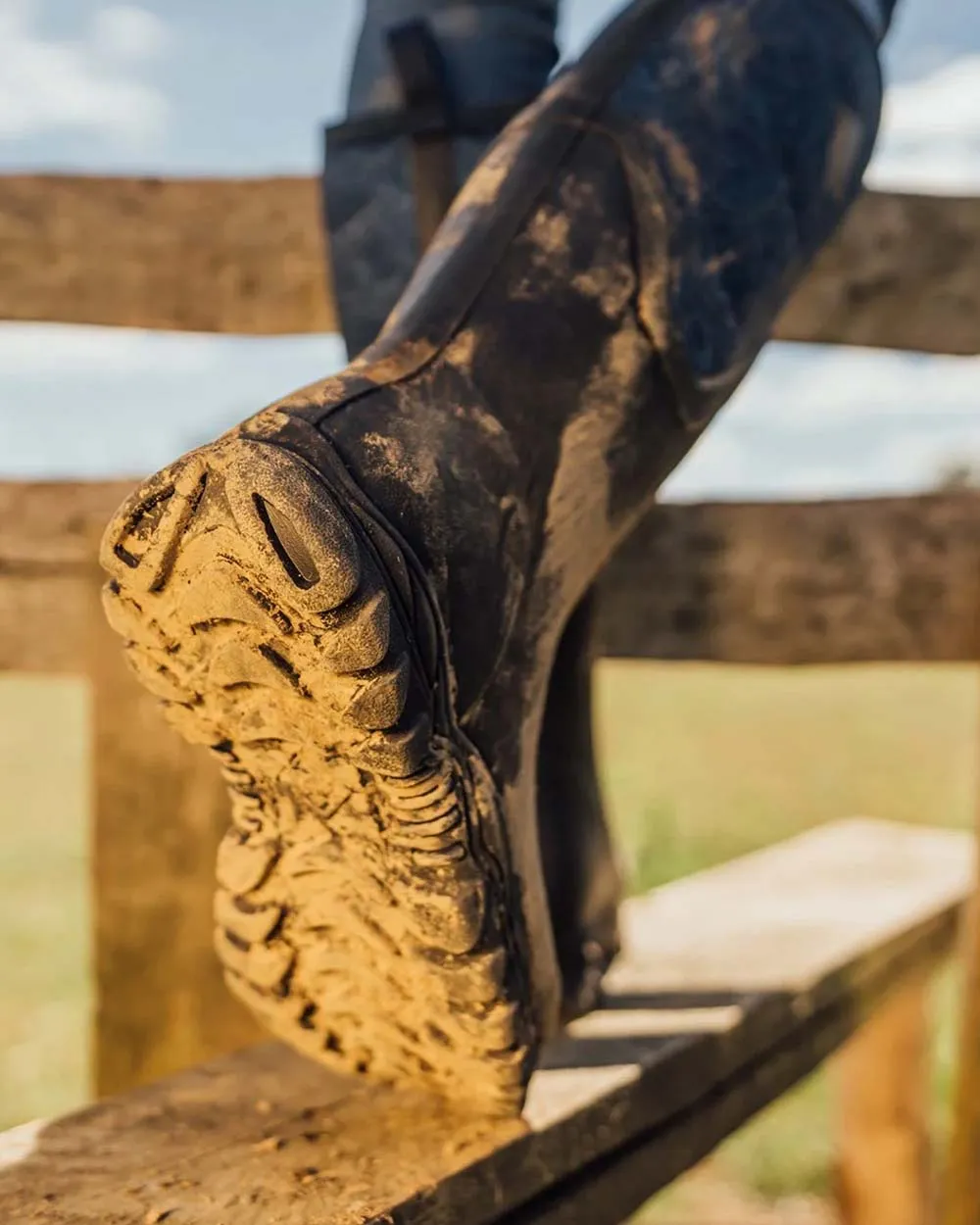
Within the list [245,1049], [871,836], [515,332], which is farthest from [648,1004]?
[871,836]

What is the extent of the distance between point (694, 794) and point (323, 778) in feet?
10.0

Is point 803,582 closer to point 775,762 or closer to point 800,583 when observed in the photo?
point 800,583

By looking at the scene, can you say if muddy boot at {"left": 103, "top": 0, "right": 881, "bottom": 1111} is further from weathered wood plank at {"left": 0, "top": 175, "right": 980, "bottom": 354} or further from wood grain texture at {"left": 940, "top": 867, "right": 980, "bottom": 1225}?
wood grain texture at {"left": 940, "top": 867, "right": 980, "bottom": 1225}

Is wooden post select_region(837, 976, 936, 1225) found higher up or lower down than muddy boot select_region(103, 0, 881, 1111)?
lower down

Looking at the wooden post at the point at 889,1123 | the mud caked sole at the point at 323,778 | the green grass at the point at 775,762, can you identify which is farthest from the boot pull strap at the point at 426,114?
the green grass at the point at 775,762

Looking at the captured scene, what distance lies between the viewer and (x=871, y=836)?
5.66ft

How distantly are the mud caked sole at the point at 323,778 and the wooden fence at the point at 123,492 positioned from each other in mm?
421

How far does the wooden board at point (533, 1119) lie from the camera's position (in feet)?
1.91

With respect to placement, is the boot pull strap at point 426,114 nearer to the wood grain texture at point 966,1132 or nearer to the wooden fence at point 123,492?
the wooden fence at point 123,492

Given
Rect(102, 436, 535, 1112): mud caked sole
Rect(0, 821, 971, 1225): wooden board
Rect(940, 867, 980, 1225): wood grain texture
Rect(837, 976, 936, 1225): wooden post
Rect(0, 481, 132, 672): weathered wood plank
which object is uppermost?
Rect(0, 481, 132, 672): weathered wood plank

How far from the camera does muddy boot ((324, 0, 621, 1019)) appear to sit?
0.77m

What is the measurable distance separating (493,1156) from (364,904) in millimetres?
182

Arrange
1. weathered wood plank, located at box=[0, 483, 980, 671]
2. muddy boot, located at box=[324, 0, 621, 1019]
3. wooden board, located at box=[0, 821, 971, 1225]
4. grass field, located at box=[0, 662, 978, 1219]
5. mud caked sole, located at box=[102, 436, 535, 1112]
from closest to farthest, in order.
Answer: mud caked sole, located at box=[102, 436, 535, 1112] < wooden board, located at box=[0, 821, 971, 1225] < muddy boot, located at box=[324, 0, 621, 1019] < weathered wood plank, located at box=[0, 483, 980, 671] < grass field, located at box=[0, 662, 978, 1219]

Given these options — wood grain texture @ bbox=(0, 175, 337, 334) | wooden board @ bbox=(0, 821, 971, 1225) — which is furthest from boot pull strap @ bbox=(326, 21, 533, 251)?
wooden board @ bbox=(0, 821, 971, 1225)
